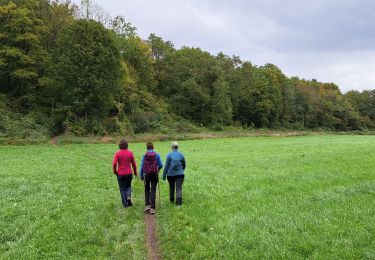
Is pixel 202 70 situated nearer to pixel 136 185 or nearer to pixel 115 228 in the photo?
pixel 136 185

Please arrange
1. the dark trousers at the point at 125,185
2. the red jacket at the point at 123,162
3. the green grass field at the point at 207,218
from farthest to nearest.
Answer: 1. the dark trousers at the point at 125,185
2. the red jacket at the point at 123,162
3. the green grass field at the point at 207,218

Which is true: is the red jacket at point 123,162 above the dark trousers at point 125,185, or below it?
above

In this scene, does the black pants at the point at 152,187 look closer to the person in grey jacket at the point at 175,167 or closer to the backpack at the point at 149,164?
the backpack at the point at 149,164

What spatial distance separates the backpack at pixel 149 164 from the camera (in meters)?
14.8

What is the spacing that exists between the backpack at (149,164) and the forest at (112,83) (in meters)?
45.1


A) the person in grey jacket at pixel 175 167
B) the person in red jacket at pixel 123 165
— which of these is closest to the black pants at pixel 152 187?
the person in grey jacket at pixel 175 167

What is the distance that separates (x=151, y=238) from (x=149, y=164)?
3.89 m

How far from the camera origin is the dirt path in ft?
33.2

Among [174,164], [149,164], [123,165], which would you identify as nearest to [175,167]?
[174,164]

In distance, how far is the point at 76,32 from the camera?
213 ft

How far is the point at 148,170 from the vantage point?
48.9 ft

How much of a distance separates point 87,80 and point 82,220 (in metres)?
53.8

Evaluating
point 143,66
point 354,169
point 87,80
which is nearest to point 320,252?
point 354,169

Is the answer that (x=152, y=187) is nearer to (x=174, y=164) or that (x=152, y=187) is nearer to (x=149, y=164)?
(x=149, y=164)
